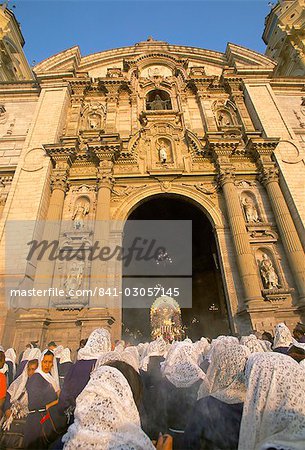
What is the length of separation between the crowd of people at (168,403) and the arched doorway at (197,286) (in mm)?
11394

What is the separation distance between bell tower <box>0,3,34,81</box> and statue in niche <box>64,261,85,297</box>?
64.6 feet

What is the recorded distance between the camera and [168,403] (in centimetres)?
390

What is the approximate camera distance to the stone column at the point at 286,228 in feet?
34.1

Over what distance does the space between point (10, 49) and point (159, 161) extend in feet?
64.5

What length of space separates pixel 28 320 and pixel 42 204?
16.4ft

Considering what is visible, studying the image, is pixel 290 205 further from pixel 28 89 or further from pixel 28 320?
pixel 28 89

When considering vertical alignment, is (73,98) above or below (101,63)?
below

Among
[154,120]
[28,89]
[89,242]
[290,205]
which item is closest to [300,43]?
[154,120]

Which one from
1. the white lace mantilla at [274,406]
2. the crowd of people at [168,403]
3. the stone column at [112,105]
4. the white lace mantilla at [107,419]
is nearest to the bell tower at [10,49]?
the stone column at [112,105]

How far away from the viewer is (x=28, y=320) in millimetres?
9336

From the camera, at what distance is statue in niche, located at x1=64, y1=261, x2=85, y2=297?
35.2 feet

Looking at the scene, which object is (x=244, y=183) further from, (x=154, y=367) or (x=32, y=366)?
(x=32, y=366)

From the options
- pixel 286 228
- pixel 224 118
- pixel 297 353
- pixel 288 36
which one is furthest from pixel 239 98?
pixel 297 353

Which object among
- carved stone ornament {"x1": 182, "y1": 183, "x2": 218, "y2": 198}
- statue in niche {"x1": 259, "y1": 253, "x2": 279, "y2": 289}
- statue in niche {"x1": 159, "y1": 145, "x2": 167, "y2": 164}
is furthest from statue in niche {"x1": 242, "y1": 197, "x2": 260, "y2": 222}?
statue in niche {"x1": 159, "y1": 145, "x2": 167, "y2": 164}
